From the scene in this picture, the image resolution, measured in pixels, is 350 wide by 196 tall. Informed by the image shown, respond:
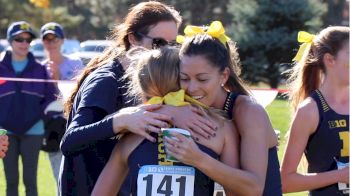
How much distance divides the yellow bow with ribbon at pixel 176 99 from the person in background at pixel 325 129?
945mm

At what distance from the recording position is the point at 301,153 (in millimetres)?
4020

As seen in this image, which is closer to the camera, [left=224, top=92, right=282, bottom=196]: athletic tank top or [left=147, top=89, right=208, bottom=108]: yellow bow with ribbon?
[left=147, top=89, right=208, bottom=108]: yellow bow with ribbon

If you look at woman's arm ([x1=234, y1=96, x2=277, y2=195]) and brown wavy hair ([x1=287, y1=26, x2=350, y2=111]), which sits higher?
brown wavy hair ([x1=287, y1=26, x2=350, y2=111])

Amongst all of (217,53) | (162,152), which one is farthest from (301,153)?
(162,152)

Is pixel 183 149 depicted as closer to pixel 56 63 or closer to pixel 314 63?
pixel 314 63

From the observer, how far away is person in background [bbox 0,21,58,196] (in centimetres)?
780

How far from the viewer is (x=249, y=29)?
26062mm

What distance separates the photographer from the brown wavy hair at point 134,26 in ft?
13.2

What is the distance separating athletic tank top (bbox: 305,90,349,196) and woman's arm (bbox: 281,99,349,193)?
38 millimetres

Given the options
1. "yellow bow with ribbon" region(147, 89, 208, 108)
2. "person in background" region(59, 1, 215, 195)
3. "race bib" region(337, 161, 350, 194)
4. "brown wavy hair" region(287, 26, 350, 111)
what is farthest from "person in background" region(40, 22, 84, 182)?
"yellow bow with ribbon" region(147, 89, 208, 108)

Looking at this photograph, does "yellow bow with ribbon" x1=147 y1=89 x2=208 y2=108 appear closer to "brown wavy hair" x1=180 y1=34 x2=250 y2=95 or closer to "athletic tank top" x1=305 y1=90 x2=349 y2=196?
"brown wavy hair" x1=180 y1=34 x2=250 y2=95

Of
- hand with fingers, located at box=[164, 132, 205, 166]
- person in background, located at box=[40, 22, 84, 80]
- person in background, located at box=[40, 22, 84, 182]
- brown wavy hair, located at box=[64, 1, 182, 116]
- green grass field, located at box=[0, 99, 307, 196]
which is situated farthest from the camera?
green grass field, located at box=[0, 99, 307, 196]

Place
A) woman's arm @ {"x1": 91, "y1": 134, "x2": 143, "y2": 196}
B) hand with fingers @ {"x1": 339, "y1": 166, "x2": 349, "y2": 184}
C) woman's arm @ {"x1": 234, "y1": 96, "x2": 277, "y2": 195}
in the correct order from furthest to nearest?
1. hand with fingers @ {"x1": 339, "y1": 166, "x2": 349, "y2": 184}
2. woman's arm @ {"x1": 91, "y1": 134, "x2": 143, "y2": 196}
3. woman's arm @ {"x1": 234, "y1": 96, "x2": 277, "y2": 195}

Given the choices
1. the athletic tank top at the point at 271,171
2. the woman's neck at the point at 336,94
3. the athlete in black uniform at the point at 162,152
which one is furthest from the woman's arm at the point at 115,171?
the woman's neck at the point at 336,94
